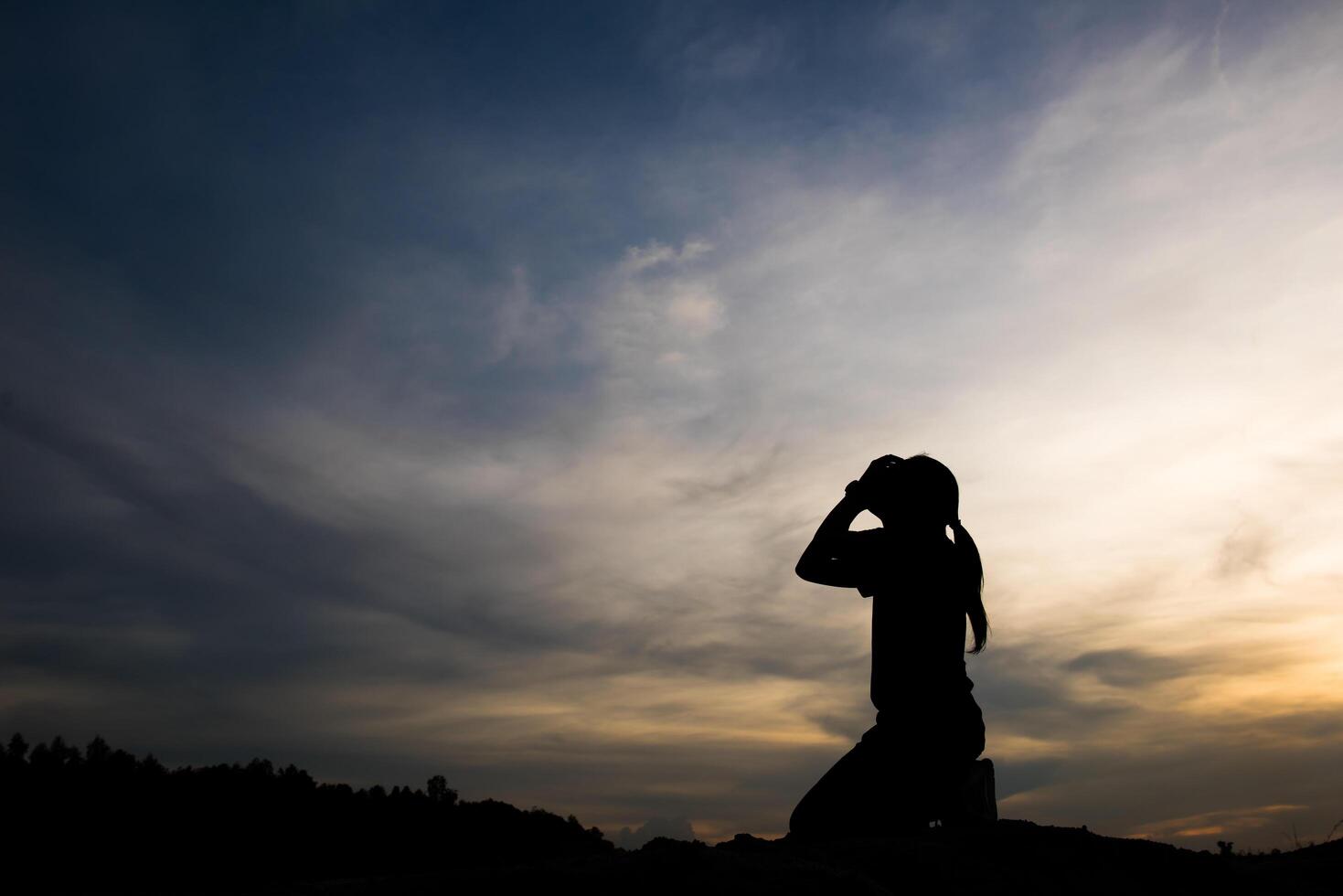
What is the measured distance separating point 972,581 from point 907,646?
0.67m

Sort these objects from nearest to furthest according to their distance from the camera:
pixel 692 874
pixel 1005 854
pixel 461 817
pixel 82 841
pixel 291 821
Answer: pixel 692 874 → pixel 1005 854 → pixel 82 841 → pixel 291 821 → pixel 461 817

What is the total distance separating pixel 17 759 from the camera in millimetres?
10547

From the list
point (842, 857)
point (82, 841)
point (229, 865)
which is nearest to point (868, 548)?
point (842, 857)

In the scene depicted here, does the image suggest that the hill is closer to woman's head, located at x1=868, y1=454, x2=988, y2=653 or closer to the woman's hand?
woman's head, located at x1=868, y1=454, x2=988, y2=653

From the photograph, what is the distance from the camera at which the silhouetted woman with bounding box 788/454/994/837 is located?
5965mm

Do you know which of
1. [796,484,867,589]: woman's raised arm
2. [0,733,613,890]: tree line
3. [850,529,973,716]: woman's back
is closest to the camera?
[850,529,973,716]: woman's back

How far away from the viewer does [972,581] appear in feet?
21.2

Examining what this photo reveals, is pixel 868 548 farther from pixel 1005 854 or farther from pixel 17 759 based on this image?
pixel 17 759

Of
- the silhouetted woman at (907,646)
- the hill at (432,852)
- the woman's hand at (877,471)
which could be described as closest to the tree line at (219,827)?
the hill at (432,852)

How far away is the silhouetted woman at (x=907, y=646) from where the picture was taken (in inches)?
235

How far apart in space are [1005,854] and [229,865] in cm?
737

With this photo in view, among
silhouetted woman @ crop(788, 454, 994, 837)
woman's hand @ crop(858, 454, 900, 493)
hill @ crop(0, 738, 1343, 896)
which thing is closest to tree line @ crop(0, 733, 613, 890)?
hill @ crop(0, 738, 1343, 896)

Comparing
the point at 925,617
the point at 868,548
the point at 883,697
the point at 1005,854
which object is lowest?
the point at 1005,854

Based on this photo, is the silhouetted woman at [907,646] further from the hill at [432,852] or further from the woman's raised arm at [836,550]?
the hill at [432,852]
